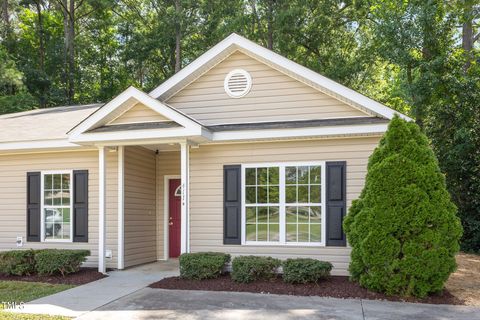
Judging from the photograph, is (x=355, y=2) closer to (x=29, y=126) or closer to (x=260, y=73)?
(x=260, y=73)

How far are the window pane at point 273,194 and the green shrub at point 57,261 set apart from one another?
4.05 m

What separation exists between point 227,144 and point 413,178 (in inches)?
152

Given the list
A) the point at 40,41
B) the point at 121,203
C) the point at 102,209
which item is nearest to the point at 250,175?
the point at 121,203

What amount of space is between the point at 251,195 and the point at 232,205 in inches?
17.9

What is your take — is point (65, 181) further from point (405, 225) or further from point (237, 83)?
point (405, 225)

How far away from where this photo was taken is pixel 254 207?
30.2 feet

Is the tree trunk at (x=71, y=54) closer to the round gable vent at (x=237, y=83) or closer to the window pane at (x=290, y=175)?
the round gable vent at (x=237, y=83)

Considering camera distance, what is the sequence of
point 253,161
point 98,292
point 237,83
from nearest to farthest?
point 98,292
point 253,161
point 237,83

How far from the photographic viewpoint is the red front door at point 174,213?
1123 centimetres

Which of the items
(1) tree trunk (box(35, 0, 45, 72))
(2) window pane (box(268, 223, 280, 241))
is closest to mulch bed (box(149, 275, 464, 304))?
(2) window pane (box(268, 223, 280, 241))

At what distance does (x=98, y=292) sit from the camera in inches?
299

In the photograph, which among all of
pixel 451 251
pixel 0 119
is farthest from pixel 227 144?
pixel 0 119

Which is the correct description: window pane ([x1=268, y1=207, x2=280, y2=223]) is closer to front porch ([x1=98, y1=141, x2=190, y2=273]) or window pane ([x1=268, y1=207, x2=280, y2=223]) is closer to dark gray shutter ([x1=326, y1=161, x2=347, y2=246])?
dark gray shutter ([x1=326, y1=161, x2=347, y2=246])

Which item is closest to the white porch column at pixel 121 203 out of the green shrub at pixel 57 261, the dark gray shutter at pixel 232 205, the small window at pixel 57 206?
the green shrub at pixel 57 261
